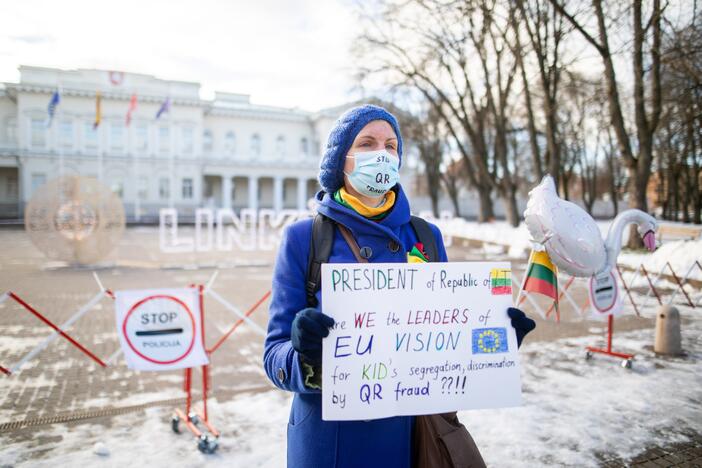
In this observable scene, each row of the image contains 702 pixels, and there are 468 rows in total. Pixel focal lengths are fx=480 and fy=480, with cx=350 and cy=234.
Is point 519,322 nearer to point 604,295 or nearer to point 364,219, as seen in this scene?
point 364,219

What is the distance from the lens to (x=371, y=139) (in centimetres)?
214

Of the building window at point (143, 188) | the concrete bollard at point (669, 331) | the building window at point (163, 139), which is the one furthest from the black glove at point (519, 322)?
the building window at point (163, 139)

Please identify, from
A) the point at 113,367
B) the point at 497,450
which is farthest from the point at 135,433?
the point at 497,450

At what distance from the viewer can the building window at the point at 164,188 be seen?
178 feet

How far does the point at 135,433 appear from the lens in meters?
4.64

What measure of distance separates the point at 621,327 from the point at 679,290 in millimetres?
4063

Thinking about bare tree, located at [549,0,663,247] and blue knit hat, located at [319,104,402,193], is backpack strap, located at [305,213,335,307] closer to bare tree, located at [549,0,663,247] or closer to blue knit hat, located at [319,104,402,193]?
blue knit hat, located at [319,104,402,193]

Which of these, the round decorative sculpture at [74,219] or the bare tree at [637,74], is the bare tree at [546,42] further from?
the round decorative sculpture at [74,219]

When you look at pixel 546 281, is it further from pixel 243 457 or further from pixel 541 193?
pixel 243 457

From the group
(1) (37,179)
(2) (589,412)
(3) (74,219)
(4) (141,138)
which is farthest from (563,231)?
(1) (37,179)

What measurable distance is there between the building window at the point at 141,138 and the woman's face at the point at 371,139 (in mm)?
57746

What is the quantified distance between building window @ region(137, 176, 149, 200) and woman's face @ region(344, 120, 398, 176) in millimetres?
56586

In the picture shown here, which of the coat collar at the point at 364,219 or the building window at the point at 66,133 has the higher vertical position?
A: the building window at the point at 66,133

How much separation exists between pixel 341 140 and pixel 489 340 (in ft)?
3.53
